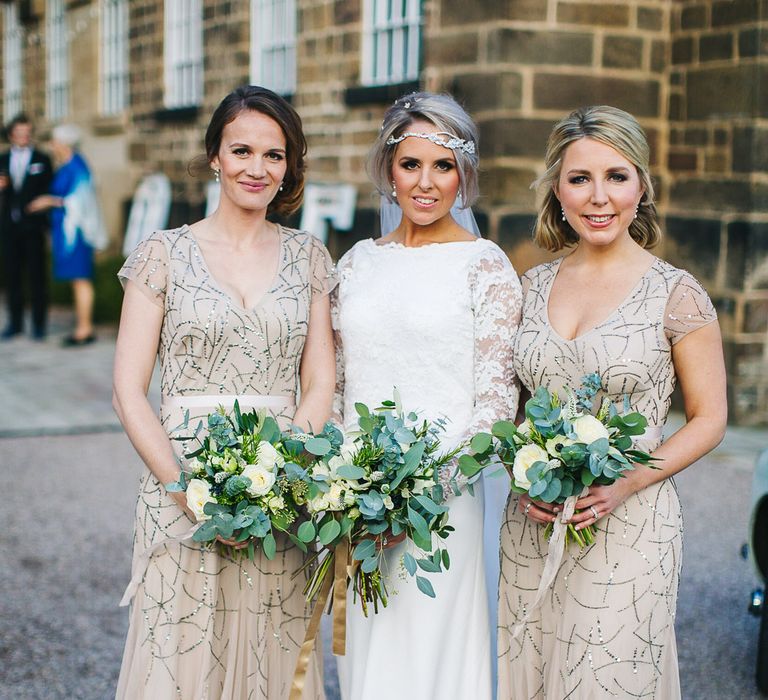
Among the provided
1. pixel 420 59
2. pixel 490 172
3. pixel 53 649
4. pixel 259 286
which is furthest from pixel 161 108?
pixel 259 286

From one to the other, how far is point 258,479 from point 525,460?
2.24 feet

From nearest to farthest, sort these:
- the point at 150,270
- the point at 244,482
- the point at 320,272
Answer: the point at 244,482 < the point at 150,270 < the point at 320,272

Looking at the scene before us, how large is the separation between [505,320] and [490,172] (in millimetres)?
5961

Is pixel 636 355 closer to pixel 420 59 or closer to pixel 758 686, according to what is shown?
pixel 758 686

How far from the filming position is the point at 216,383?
3420 millimetres

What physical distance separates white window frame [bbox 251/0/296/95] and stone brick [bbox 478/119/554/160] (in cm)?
402

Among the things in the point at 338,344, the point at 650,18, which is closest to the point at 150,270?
the point at 338,344

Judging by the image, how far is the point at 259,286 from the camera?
346 centimetres

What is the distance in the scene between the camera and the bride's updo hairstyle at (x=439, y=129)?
137 inches

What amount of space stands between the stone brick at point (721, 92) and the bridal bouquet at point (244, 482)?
6793 millimetres

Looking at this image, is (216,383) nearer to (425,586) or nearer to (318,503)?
(318,503)

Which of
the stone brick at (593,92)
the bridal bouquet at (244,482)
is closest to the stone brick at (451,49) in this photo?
the stone brick at (593,92)

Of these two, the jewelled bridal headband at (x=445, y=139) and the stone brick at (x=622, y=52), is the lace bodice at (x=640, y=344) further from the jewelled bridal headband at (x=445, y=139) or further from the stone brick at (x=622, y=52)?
the stone brick at (x=622, y=52)

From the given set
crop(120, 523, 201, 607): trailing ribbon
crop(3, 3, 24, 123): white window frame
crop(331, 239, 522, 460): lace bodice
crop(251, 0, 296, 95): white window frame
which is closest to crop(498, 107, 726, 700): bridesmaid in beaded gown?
crop(331, 239, 522, 460): lace bodice
